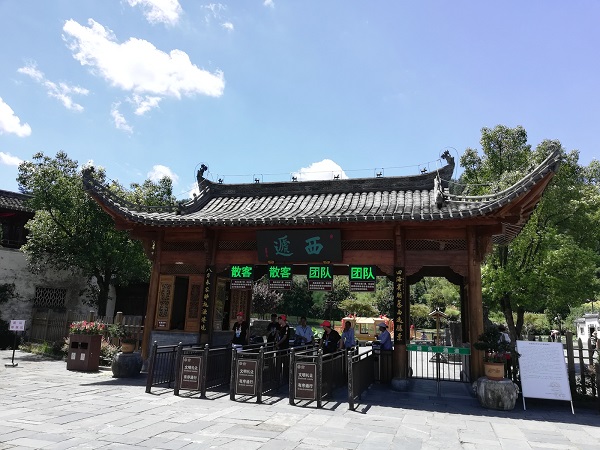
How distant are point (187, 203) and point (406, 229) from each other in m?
7.17

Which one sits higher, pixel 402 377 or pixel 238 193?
pixel 238 193

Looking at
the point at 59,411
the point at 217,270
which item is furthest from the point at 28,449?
the point at 217,270

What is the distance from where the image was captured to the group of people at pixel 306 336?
36.2 ft

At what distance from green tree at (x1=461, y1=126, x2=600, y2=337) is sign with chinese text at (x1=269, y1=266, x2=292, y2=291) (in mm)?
7216

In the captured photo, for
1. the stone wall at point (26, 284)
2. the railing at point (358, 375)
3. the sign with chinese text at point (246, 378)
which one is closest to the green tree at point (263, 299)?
the stone wall at point (26, 284)

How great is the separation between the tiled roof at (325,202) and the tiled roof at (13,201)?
12.7 metres

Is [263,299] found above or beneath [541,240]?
beneath

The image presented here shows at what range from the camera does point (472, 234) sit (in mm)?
10648

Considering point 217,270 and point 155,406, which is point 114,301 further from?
point 155,406

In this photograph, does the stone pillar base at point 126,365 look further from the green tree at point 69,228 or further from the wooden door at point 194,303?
the green tree at point 69,228

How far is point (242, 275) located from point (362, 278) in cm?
346

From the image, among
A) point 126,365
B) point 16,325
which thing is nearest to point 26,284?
point 16,325

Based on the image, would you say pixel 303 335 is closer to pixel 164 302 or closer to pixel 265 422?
pixel 164 302

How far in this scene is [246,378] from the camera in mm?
8945
